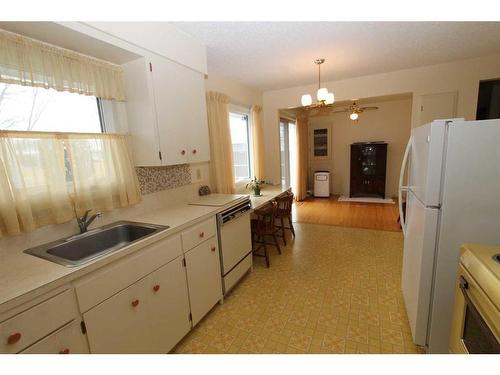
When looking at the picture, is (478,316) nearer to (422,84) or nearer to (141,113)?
(141,113)

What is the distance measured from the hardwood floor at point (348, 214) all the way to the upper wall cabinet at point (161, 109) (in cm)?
307

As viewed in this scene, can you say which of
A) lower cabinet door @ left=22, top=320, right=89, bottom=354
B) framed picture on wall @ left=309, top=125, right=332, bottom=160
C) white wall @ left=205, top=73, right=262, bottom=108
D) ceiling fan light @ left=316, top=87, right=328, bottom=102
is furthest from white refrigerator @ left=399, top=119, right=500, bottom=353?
framed picture on wall @ left=309, top=125, right=332, bottom=160

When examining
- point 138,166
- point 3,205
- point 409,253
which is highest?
point 138,166

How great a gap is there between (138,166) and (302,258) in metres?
2.22

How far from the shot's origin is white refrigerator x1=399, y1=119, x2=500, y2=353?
1.25 meters

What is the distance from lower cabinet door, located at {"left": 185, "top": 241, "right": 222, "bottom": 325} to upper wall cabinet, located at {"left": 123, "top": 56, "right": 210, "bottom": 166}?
79 cm

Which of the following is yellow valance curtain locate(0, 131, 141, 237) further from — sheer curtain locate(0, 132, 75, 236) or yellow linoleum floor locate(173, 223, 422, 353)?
yellow linoleum floor locate(173, 223, 422, 353)

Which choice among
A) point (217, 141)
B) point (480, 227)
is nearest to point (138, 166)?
point (217, 141)

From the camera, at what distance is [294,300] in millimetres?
2188

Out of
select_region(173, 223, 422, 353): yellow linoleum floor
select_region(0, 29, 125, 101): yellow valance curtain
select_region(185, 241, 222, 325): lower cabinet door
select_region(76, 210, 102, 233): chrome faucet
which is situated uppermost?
select_region(0, 29, 125, 101): yellow valance curtain

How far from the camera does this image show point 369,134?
238 inches

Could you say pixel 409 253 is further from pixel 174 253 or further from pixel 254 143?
pixel 254 143

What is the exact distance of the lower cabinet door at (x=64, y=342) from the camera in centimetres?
94

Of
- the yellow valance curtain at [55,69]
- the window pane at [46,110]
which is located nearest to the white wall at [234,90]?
the yellow valance curtain at [55,69]
